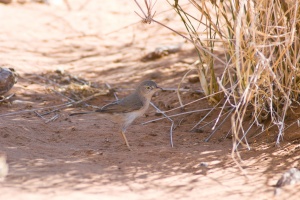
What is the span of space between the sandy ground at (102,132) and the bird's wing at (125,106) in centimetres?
34

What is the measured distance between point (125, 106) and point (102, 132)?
47 centimetres

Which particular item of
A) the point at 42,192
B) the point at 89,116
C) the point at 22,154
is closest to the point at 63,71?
the point at 89,116

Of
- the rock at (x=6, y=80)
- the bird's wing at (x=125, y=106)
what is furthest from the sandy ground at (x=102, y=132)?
the bird's wing at (x=125, y=106)

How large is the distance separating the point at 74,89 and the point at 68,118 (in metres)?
1.08

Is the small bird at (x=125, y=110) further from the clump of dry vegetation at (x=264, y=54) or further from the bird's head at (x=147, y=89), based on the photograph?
the clump of dry vegetation at (x=264, y=54)

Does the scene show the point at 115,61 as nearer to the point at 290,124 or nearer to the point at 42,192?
the point at 290,124

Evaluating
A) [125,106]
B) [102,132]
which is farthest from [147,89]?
[102,132]

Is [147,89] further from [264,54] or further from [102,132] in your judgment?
[264,54]

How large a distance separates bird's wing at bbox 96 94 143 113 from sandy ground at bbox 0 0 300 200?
0.34 m

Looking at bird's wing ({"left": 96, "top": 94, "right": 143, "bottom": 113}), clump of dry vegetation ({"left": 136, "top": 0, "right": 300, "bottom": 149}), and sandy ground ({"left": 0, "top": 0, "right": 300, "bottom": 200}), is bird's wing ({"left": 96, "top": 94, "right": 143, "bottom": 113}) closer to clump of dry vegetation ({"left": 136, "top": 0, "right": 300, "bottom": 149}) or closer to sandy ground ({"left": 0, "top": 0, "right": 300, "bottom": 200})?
sandy ground ({"left": 0, "top": 0, "right": 300, "bottom": 200})

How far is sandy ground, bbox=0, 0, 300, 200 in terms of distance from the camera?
4.45 meters

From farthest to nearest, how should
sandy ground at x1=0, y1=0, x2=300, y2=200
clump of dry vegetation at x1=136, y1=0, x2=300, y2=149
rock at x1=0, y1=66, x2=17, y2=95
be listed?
rock at x1=0, y1=66, x2=17, y2=95 → clump of dry vegetation at x1=136, y1=0, x2=300, y2=149 → sandy ground at x1=0, y1=0, x2=300, y2=200

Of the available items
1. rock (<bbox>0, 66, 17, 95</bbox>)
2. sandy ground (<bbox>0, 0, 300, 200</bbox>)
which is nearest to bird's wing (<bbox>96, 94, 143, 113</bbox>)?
sandy ground (<bbox>0, 0, 300, 200</bbox>)

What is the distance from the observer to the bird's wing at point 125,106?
6.27 metres
